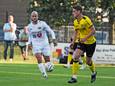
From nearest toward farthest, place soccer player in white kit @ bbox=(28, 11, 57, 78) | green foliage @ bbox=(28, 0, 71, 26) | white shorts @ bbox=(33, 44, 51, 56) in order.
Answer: soccer player in white kit @ bbox=(28, 11, 57, 78)
white shorts @ bbox=(33, 44, 51, 56)
green foliage @ bbox=(28, 0, 71, 26)

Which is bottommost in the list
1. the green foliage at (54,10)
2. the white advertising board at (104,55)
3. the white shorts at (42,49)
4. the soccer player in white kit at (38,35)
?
the white advertising board at (104,55)

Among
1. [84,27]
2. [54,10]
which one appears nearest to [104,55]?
[54,10]

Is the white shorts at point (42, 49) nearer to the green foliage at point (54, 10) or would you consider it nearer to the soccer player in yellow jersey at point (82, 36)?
the soccer player in yellow jersey at point (82, 36)

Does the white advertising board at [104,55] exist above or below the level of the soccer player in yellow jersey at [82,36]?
below

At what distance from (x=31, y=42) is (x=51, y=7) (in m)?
24.6

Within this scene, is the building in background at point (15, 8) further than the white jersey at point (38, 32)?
Yes

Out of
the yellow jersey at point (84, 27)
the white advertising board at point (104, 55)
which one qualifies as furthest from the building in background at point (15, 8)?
the yellow jersey at point (84, 27)

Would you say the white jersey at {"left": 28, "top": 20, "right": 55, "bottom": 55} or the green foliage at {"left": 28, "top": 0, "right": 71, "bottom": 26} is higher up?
the green foliage at {"left": 28, "top": 0, "right": 71, "bottom": 26}

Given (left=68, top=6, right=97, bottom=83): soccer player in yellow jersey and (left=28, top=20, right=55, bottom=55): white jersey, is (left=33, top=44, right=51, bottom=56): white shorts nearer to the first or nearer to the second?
(left=28, top=20, right=55, bottom=55): white jersey

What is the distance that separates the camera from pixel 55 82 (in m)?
15.4

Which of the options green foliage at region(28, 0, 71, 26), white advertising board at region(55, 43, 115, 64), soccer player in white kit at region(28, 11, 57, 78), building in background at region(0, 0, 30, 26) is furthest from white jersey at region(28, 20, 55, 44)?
building in background at region(0, 0, 30, 26)

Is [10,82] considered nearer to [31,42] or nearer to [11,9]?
[31,42]

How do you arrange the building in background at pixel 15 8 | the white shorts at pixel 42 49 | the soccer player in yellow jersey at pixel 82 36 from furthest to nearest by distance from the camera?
the building in background at pixel 15 8, the white shorts at pixel 42 49, the soccer player in yellow jersey at pixel 82 36

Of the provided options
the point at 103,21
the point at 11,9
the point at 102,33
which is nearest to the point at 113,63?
the point at 102,33
